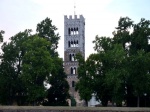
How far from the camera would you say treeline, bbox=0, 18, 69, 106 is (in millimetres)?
50625

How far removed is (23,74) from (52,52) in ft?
31.2

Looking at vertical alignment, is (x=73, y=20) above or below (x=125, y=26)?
above

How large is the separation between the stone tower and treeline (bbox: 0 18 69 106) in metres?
22.4

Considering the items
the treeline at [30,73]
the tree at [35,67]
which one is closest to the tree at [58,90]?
the treeline at [30,73]

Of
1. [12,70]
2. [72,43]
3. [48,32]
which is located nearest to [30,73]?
[12,70]

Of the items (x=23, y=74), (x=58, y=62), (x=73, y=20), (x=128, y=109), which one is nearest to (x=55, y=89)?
(x=58, y=62)

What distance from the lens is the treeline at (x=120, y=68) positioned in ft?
155

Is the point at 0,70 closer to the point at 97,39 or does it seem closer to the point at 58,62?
the point at 58,62

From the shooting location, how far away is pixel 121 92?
4875cm

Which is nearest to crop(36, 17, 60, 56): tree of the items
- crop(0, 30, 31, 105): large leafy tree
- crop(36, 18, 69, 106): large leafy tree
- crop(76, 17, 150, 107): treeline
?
crop(36, 18, 69, 106): large leafy tree

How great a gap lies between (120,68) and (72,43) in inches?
1458

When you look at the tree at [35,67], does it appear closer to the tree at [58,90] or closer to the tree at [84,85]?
the tree at [58,90]

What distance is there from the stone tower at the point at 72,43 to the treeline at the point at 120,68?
90.8ft

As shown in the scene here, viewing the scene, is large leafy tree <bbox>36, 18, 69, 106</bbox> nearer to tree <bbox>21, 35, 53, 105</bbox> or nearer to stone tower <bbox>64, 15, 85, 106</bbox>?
tree <bbox>21, 35, 53, 105</bbox>
